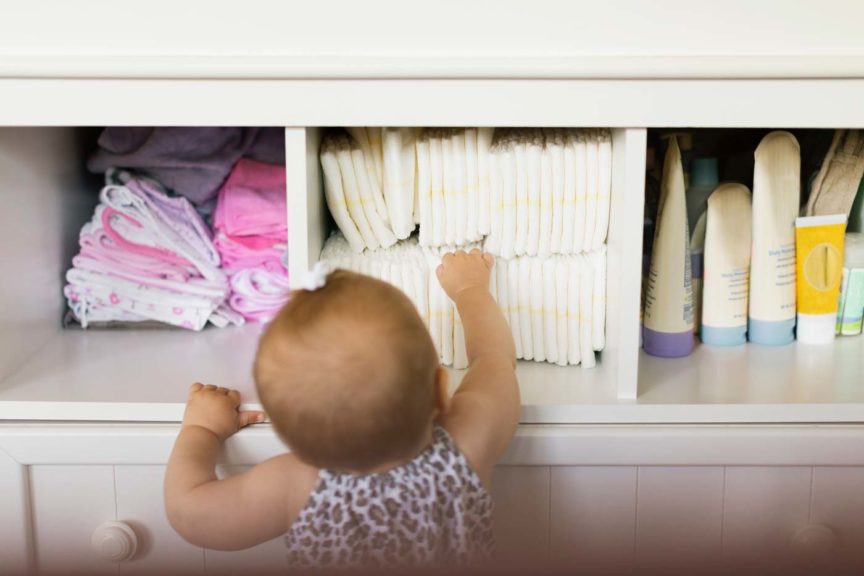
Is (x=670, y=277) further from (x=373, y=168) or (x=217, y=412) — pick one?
(x=217, y=412)

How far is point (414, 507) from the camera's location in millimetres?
857

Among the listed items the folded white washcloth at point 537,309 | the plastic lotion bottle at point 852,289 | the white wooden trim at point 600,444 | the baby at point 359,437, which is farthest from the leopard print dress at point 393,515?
the plastic lotion bottle at point 852,289

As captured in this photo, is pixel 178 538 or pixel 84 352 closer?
pixel 178 538

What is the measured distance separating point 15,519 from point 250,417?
27 cm

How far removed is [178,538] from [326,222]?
1.25 feet

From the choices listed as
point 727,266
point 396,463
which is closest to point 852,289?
point 727,266

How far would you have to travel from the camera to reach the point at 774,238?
1164mm

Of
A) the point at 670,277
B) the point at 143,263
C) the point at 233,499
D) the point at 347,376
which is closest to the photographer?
the point at 347,376

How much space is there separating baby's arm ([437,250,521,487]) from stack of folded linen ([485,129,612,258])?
5cm

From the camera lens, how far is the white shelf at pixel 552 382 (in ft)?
3.38

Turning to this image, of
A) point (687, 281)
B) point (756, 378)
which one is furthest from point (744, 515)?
point (687, 281)

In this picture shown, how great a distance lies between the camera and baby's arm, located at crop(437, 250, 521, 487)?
907 millimetres
